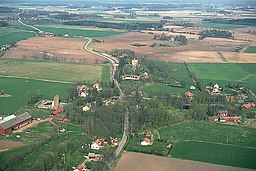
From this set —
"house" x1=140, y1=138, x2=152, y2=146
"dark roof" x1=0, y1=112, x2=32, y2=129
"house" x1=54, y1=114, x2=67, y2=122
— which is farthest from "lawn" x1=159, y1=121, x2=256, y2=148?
"dark roof" x1=0, y1=112, x2=32, y2=129

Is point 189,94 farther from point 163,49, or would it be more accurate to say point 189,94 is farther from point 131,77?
point 163,49

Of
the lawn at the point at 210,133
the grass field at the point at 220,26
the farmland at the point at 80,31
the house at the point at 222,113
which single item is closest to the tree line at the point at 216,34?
the grass field at the point at 220,26

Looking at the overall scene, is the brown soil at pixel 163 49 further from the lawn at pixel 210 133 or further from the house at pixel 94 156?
the house at pixel 94 156

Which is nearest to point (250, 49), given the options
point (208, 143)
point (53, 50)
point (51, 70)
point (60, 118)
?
point (53, 50)

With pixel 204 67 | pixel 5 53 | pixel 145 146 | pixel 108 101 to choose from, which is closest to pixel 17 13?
pixel 5 53

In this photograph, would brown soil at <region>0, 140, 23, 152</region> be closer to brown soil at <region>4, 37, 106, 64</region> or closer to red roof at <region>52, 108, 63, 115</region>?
red roof at <region>52, 108, 63, 115</region>
